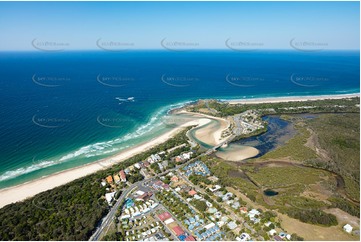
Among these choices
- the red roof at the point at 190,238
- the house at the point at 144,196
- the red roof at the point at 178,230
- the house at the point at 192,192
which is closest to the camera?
the red roof at the point at 190,238

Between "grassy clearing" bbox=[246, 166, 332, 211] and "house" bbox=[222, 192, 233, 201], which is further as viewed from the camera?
"house" bbox=[222, 192, 233, 201]

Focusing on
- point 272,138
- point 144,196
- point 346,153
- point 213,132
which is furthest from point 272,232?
point 213,132

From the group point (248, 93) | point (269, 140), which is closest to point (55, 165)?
point (269, 140)

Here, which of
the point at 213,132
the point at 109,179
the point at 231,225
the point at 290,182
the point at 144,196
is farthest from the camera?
the point at 213,132

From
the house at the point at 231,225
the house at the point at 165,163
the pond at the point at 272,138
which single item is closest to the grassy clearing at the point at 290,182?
the house at the point at 231,225

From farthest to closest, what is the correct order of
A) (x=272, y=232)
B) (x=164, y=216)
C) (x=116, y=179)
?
(x=116, y=179) → (x=164, y=216) → (x=272, y=232)

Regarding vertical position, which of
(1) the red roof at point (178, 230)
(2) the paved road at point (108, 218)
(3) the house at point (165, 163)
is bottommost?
(2) the paved road at point (108, 218)

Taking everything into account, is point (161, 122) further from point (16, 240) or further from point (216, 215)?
point (16, 240)

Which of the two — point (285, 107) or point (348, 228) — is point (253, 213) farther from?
point (285, 107)

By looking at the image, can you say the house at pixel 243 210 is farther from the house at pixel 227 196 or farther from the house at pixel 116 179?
the house at pixel 116 179

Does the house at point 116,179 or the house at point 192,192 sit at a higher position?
the house at point 192,192

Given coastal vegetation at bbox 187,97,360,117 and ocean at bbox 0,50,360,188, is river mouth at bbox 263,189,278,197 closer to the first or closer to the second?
ocean at bbox 0,50,360,188

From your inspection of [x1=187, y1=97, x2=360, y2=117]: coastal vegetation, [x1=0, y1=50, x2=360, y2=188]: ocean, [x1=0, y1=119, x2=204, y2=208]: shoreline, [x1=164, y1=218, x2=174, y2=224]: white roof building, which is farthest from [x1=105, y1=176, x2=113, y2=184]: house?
[x1=187, y1=97, x2=360, y2=117]: coastal vegetation
